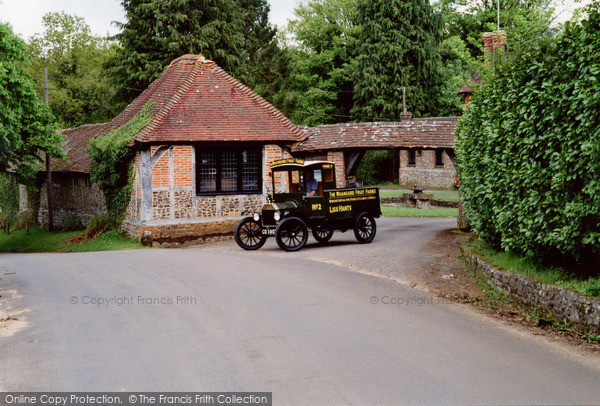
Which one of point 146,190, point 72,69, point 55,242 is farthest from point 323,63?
point 146,190

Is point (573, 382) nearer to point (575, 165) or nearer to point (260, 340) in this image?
point (575, 165)

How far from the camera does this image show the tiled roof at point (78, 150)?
89.4 ft

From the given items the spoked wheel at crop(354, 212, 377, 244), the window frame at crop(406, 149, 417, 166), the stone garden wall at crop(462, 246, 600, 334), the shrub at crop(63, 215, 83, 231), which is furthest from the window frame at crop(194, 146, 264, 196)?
the window frame at crop(406, 149, 417, 166)

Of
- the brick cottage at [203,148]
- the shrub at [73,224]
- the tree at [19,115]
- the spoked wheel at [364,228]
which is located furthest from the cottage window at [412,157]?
the spoked wheel at [364,228]

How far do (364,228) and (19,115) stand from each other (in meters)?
14.6

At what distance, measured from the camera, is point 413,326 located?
309 inches

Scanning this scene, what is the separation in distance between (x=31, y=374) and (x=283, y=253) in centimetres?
1048

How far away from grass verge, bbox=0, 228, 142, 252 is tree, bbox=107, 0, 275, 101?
10.0m

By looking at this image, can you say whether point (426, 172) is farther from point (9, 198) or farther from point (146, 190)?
point (146, 190)

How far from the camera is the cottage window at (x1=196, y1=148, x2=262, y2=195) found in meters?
21.9

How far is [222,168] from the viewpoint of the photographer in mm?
22281

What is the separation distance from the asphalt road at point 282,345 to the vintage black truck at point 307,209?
4.73m

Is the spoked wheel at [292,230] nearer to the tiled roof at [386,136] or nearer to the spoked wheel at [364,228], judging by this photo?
the spoked wheel at [364,228]

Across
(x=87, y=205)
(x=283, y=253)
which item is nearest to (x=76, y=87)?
(x=87, y=205)
